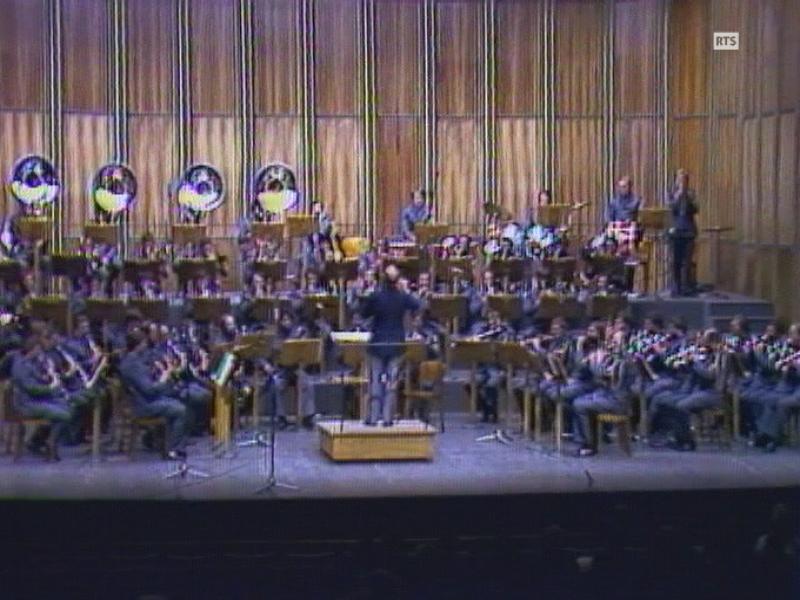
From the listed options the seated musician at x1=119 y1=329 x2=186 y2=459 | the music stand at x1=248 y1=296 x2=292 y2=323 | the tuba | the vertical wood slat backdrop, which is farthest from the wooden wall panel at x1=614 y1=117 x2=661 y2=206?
the seated musician at x1=119 y1=329 x2=186 y2=459

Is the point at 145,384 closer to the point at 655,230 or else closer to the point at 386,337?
the point at 386,337

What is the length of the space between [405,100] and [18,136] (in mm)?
5329

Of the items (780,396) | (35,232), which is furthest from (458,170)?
(780,396)

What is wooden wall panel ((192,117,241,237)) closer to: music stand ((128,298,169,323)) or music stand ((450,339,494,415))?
music stand ((128,298,169,323))

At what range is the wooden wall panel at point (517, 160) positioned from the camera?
78.4ft

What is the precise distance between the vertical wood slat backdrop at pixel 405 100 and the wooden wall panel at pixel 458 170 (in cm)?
2

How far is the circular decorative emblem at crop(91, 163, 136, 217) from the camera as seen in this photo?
21.6 m

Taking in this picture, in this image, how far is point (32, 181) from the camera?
70.0 feet

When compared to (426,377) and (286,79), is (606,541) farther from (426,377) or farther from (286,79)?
(286,79)

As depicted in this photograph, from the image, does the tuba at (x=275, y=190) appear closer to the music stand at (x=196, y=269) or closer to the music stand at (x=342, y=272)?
the music stand at (x=196, y=269)

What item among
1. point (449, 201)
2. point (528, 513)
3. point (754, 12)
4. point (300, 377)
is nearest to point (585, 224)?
point (449, 201)

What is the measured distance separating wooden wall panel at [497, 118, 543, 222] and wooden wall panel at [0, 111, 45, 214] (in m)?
6.35

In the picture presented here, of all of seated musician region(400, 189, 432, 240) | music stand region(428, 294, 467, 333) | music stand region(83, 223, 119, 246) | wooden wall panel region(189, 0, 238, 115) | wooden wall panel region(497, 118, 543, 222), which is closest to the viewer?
music stand region(428, 294, 467, 333)

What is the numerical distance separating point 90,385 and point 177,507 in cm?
548
